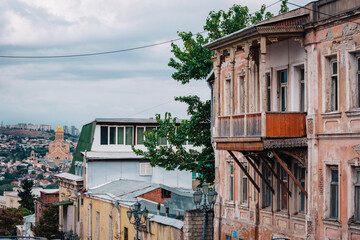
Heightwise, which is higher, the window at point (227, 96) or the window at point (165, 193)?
the window at point (227, 96)

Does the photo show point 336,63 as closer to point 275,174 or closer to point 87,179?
point 275,174

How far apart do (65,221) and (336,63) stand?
41039 mm

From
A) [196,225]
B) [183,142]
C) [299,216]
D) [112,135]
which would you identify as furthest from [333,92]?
[112,135]

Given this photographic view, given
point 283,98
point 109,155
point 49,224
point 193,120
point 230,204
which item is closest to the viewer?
point 283,98

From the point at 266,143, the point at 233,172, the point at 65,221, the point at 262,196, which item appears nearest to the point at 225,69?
the point at 233,172

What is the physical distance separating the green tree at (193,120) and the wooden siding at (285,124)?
14933mm

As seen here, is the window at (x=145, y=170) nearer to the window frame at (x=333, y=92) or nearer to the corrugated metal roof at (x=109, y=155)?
the corrugated metal roof at (x=109, y=155)

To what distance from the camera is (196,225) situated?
2719cm

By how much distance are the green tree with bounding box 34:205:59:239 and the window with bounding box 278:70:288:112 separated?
37471mm

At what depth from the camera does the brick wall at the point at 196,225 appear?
27047 millimetres

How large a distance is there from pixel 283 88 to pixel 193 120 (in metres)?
13.1

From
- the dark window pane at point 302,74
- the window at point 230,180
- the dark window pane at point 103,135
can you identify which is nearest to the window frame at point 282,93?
the dark window pane at point 302,74

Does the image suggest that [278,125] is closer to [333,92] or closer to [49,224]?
[333,92]

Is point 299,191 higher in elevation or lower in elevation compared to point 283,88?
lower
